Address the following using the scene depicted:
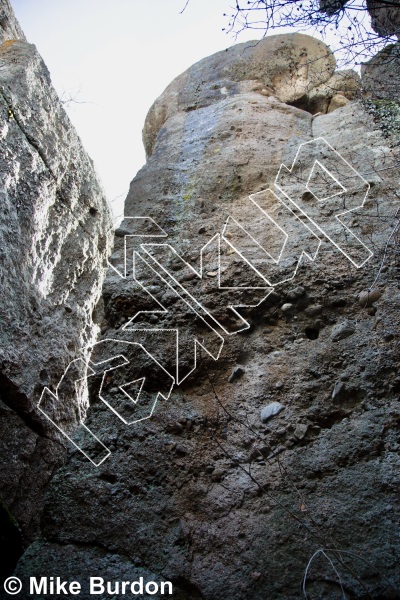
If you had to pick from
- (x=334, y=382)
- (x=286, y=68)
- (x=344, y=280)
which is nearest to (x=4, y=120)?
(x=344, y=280)

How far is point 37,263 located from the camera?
9.50 ft

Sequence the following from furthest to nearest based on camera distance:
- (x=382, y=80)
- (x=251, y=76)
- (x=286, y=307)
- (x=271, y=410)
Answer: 1. (x=251, y=76)
2. (x=382, y=80)
3. (x=286, y=307)
4. (x=271, y=410)

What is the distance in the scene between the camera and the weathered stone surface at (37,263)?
2.45m

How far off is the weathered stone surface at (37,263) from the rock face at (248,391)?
0.88 feet

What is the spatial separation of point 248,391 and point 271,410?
0.60 ft

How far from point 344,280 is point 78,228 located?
1905mm

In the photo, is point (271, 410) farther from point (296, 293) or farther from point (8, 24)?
→ point (8, 24)

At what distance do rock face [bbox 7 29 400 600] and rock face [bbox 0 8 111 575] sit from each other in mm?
261

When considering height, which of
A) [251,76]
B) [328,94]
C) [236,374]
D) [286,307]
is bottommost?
[236,374]

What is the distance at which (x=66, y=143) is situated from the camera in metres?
3.64
